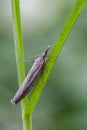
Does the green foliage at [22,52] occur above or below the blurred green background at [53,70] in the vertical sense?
above

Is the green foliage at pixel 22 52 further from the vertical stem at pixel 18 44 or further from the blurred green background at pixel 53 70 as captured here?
the blurred green background at pixel 53 70

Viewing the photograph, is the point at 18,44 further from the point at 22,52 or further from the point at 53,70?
the point at 53,70

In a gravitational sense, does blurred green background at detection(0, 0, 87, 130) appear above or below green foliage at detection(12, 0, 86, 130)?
below

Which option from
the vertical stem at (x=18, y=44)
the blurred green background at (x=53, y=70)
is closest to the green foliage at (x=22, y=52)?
the vertical stem at (x=18, y=44)

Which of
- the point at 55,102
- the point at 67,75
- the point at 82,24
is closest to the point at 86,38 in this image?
the point at 82,24

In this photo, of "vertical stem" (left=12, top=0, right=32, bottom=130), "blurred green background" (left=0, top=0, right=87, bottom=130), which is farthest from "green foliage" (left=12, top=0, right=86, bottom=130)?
"blurred green background" (left=0, top=0, right=87, bottom=130)

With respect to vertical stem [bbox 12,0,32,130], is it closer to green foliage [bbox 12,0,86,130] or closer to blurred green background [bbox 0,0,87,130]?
green foliage [bbox 12,0,86,130]

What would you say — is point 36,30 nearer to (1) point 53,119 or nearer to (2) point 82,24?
(2) point 82,24

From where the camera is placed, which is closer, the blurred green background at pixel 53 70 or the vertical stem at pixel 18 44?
the vertical stem at pixel 18 44

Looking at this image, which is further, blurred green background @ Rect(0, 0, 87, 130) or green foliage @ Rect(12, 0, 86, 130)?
blurred green background @ Rect(0, 0, 87, 130)
